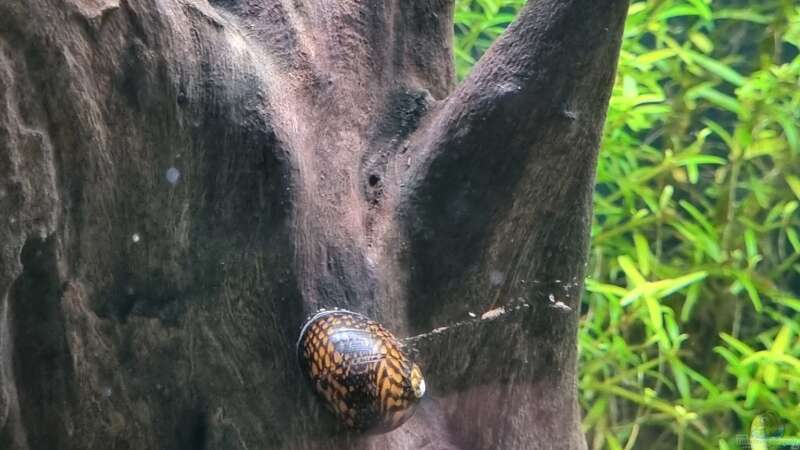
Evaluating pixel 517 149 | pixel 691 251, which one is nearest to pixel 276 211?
pixel 517 149

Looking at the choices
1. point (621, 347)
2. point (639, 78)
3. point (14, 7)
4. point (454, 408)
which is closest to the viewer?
point (14, 7)

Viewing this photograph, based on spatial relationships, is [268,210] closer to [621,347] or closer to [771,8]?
[621,347]

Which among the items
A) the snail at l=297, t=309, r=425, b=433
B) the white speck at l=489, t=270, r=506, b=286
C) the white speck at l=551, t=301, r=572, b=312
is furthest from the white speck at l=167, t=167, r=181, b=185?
the white speck at l=551, t=301, r=572, b=312

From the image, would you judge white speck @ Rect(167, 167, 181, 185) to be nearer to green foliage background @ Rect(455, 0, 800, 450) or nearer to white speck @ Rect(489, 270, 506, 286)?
white speck @ Rect(489, 270, 506, 286)

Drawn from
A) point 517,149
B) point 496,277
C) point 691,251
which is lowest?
point 691,251

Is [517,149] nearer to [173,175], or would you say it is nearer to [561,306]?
[561,306]

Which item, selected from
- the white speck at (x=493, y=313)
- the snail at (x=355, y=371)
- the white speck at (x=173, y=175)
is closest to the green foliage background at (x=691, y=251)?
the white speck at (x=493, y=313)

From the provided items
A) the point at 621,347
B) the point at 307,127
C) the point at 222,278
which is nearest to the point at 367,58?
the point at 307,127
